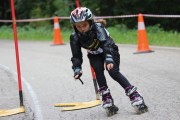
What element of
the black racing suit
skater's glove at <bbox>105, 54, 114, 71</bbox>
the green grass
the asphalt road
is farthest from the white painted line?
the green grass

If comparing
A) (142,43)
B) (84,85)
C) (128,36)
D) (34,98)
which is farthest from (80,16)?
(128,36)

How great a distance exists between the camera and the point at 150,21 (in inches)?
965

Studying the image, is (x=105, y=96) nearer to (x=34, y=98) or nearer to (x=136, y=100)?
(x=136, y=100)

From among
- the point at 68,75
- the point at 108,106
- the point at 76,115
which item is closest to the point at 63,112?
the point at 76,115

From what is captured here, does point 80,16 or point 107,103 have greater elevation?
point 80,16

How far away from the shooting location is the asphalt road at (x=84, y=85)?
731 cm

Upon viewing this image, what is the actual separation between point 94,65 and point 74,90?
2.62 m

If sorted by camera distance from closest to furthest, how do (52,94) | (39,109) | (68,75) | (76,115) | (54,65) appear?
(76,115) → (39,109) → (52,94) → (68,75) → (54,65)

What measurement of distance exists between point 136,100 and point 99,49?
0.90 meters

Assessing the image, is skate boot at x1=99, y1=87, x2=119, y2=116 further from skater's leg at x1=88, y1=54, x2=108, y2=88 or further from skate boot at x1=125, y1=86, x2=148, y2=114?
skate boot at x1=125, y1=86, x2=148, y2=114

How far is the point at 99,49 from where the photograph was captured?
22.6 ft

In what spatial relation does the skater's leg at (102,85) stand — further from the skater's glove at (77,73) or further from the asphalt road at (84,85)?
the skater's glove at (77,73)

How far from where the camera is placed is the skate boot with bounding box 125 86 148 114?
6656mm

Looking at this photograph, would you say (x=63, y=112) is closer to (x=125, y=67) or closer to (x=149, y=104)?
(x=149, y=104)
